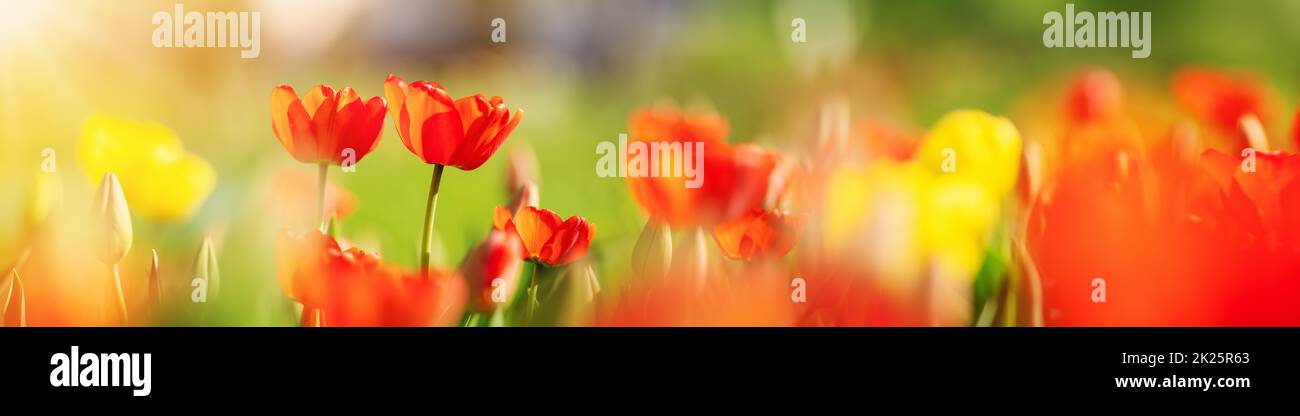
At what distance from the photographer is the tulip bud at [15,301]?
0.70m

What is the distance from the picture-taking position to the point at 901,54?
0.87m

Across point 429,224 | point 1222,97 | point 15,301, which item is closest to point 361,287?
point 429,224

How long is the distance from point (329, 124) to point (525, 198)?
0.13 meters

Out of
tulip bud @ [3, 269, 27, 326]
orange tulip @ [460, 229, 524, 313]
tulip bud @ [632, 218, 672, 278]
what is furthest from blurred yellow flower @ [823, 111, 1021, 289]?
tulip bud @ [3, 269, 27, 326]

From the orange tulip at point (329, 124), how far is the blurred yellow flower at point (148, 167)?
129 millimetres

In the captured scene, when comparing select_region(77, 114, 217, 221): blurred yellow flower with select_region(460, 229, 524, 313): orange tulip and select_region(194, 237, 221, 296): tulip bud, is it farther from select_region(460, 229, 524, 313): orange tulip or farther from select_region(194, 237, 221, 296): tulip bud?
select_region(460, 229, 524, 313): orange tulip

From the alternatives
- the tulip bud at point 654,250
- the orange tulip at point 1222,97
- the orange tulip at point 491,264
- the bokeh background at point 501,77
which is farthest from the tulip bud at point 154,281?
the orange tulip at point 1222,97

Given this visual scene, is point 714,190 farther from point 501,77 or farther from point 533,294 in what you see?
point 501,77

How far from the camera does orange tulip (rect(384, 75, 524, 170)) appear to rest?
58cm

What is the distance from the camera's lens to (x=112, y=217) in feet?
2.03

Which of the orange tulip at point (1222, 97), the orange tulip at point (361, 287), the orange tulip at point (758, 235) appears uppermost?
the orange tulip at point (1222, 97)

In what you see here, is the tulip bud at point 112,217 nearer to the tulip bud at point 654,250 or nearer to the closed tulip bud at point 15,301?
the closed tulip bud at point 15,301
